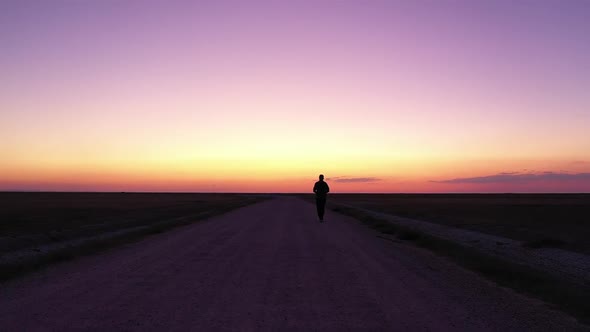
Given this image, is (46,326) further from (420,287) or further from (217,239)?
(217,239)

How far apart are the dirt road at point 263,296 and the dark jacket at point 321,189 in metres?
14.7

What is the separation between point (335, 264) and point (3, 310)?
275 inches

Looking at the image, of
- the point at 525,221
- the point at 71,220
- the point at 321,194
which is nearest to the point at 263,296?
the point at 321,194

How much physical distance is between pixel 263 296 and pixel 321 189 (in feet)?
67.5

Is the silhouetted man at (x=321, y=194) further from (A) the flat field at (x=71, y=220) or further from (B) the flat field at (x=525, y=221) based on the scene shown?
(A) the flat field at (x=71, y=220)

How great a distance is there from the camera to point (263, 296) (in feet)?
25.7

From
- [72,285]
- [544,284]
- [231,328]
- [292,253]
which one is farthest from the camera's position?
[292,253]

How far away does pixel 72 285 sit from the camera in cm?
885

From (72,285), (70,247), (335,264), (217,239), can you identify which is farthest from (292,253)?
(70,247)

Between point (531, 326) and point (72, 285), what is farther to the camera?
point (72, 285)

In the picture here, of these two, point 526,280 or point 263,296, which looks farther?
point 526,280

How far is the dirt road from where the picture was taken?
626cm

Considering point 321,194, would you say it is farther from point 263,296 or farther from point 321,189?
point 263,296

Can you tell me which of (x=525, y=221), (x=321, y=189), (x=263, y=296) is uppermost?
(x=321, y=189)
